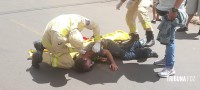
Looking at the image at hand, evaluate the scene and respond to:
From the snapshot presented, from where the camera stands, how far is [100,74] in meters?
5.11

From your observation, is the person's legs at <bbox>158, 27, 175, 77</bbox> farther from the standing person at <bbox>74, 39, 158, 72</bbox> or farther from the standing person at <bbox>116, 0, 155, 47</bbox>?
the standing person at <bbox>116, 0, 155, 47</bbox>

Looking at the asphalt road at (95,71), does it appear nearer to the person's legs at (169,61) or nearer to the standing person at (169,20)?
the person's legs at (169,61)

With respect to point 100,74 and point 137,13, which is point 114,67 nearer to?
point 100,74

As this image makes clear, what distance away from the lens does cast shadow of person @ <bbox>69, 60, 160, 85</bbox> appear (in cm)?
491

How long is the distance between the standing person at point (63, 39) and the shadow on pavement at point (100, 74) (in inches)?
5.4

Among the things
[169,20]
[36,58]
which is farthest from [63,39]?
[169,20]

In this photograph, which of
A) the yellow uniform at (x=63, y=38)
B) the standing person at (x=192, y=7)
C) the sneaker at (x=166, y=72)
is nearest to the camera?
the yellow uniform at (x=63, y=38)

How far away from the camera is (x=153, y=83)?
15.7 feet

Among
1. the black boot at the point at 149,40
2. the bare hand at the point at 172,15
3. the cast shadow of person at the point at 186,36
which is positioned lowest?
the cast shadow of person at the point at 186,36

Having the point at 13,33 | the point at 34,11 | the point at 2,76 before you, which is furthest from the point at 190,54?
the point at 34,11

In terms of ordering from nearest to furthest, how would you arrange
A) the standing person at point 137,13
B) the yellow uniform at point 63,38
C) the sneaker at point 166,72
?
1. the yellow uniform at point 63,38
2. the sneaker at point 166,72
3. the standing person at point 137,13

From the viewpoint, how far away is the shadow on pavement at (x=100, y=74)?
490 centimetres

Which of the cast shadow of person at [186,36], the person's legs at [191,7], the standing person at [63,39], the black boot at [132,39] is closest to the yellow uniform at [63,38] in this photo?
the standing person at [63,39]

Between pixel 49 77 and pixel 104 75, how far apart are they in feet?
2.58
